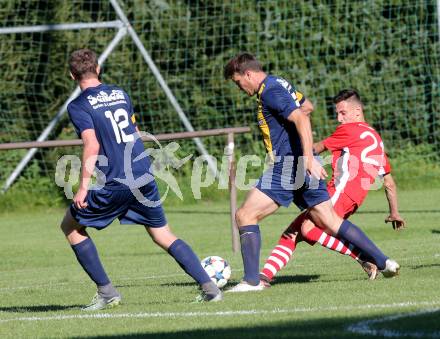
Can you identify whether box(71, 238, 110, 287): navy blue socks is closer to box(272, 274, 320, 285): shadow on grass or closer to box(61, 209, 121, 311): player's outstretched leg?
box(61, 209, 121, 311): player's outstretched leg

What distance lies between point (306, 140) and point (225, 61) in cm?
1179

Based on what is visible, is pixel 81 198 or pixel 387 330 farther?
pixel 81 198

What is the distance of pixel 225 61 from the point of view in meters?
19.5

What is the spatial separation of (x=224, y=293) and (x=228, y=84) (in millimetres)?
11610

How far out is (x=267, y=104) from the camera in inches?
321

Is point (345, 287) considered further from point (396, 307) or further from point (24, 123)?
point (24, 123)

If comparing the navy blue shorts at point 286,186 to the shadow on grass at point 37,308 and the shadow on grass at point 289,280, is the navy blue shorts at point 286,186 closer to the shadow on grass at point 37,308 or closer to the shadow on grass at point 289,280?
the shadow on grass at point 289,280

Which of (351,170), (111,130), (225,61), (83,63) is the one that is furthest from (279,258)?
(225,61)

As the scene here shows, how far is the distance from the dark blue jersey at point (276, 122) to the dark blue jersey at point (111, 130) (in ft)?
3.64

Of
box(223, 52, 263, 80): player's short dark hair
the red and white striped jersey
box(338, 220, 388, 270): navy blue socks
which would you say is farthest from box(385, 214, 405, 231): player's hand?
box(223, 52, 263, 80): player's short dark hair

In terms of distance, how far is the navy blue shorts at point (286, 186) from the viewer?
27.0ft

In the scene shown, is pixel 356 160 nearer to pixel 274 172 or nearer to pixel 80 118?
pixel 274 172

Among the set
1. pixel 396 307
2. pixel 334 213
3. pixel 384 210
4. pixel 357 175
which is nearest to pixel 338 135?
pixel 357 175

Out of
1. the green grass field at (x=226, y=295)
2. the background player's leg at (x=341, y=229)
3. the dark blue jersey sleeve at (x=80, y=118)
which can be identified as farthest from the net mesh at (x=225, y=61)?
the dark blue jersey sleeve at (x=80, y=118)
